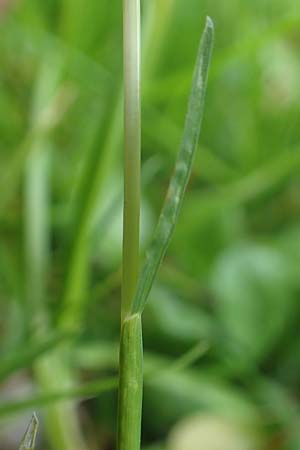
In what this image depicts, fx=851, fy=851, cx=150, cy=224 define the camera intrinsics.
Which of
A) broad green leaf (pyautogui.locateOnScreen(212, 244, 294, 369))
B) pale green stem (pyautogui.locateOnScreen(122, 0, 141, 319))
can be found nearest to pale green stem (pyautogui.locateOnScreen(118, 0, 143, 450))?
pale green stem (pyautogui.locateOnScreen(122, 0, 141, 319))

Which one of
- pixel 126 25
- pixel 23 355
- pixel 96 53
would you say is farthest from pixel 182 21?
pixel 126 25

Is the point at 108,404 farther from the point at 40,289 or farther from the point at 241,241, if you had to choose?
the point at 241,241

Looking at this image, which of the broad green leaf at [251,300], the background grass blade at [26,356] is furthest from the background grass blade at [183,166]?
the broad green leaf at [251,300]

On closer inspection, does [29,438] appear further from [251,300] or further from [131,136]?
[251,300]

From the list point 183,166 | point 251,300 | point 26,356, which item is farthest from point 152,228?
point 183,166

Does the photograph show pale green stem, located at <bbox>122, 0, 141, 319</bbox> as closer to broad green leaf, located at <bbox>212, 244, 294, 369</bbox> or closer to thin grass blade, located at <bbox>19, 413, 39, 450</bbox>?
thin grass blade, located at <bbox>19, 413, 39, 450</bbox>

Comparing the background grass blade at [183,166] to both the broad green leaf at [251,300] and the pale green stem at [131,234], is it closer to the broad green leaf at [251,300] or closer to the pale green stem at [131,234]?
the pale green stem at [131,234]
